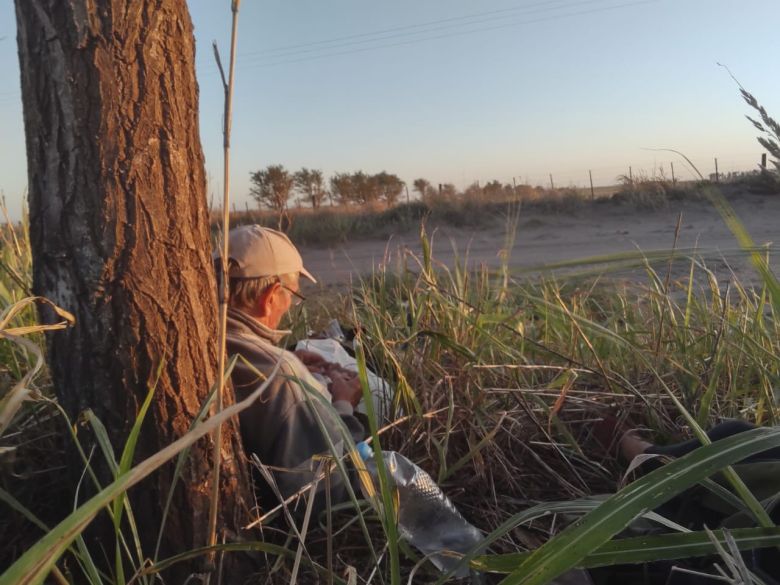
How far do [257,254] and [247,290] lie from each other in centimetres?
12

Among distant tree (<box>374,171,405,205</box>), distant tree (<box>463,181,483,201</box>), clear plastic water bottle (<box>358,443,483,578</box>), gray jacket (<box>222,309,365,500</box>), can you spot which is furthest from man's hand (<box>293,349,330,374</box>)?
distant tree (<box>374,171,405,205</box>)

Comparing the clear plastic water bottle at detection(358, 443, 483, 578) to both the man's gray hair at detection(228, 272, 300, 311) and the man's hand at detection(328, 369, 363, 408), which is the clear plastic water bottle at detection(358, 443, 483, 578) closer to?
the man's hand at detection(328, 369, 363, 408)

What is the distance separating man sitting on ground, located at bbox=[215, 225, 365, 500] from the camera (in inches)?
58.8

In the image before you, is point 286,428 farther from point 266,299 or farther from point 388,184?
point 388,184

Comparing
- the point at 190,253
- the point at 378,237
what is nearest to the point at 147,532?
the point at 190,253

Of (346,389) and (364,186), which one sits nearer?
(346,389)

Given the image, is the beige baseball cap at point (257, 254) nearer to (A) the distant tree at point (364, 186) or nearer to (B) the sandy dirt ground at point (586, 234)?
(B) the sandy dirt ground at point (586, 234)

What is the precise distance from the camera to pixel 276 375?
56.1 inches

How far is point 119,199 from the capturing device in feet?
3.64

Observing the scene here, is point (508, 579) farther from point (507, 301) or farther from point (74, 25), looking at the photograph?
point (507, 301)

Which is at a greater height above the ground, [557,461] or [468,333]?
[468,333]

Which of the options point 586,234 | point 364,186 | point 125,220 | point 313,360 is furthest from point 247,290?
point 364,186

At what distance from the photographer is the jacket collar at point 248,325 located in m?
1.83

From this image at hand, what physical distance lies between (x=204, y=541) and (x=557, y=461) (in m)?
0.97
